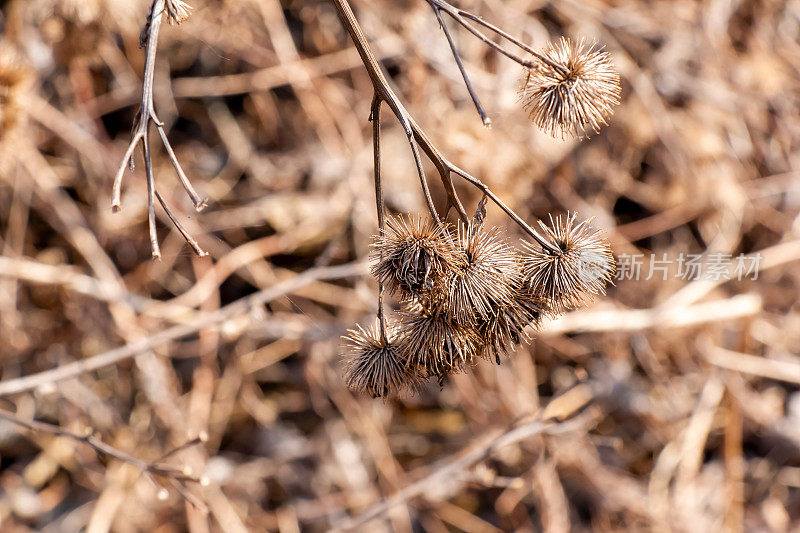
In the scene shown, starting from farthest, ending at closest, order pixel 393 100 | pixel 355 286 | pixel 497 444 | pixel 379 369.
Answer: pixel 355 286
pixel 497 444
pixel 379 369
pixel 393 100

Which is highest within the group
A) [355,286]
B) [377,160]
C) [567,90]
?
[355,286]

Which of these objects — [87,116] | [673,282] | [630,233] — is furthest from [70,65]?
[673,282]

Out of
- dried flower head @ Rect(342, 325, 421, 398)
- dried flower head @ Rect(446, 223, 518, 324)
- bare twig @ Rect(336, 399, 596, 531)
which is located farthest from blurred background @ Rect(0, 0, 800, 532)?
dried flower head @ Rect(446, 223, 518, 324)

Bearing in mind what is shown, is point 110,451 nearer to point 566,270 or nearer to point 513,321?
point 513,321

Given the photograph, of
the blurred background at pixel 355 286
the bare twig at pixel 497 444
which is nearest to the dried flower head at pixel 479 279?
the bare twig at pixel 497 444

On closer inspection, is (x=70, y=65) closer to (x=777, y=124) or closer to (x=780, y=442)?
(x=777, y=124)

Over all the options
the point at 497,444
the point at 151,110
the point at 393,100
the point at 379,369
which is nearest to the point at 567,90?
the point at 393,100
